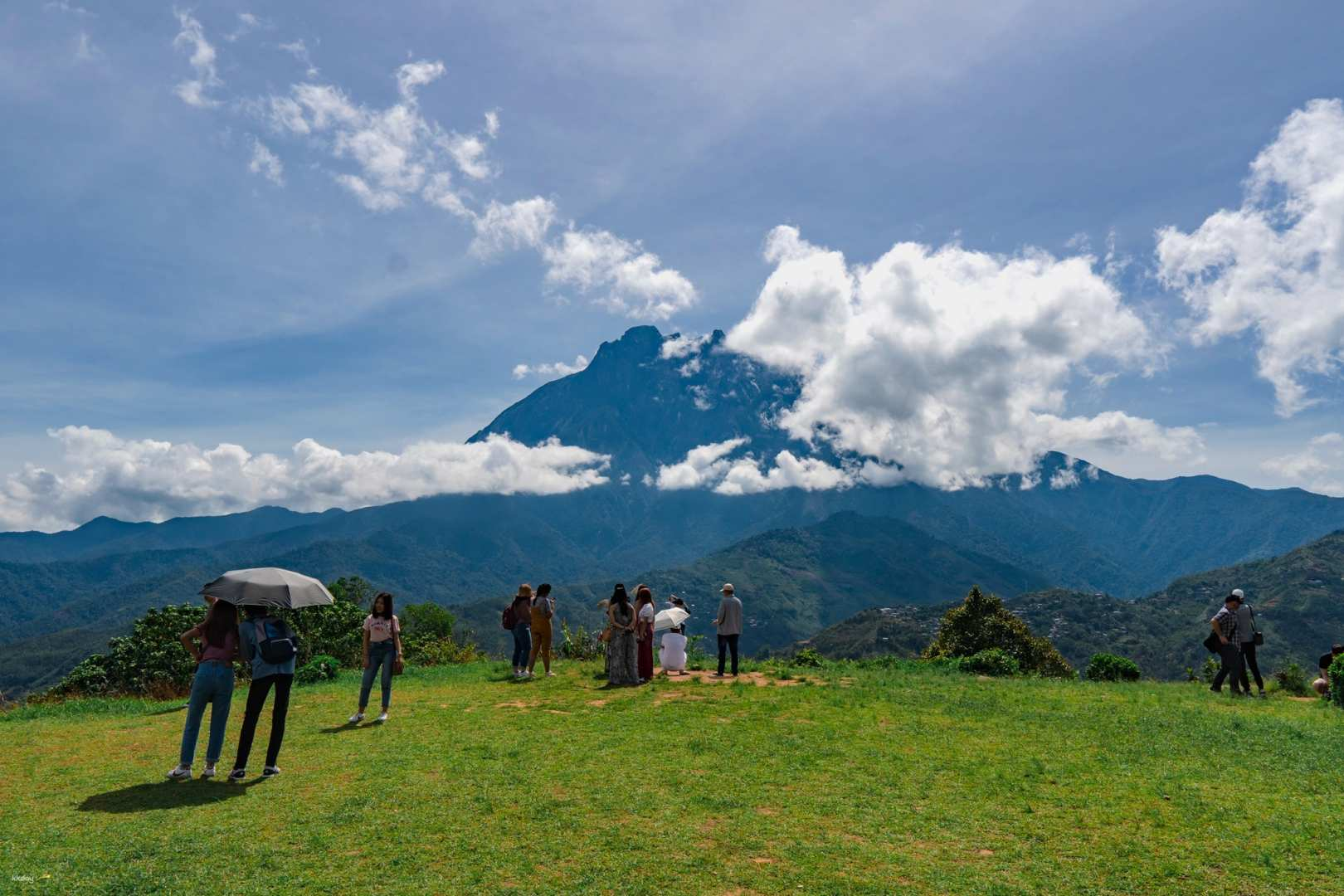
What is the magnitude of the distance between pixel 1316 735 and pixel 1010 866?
9.50m

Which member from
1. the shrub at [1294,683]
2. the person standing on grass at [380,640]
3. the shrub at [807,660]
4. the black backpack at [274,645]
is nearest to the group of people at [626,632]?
the shrub at [807,660]

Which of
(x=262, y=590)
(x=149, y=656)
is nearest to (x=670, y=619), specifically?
(x=262, y=590)

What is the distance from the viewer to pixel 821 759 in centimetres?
1191

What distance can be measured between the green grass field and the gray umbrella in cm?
258

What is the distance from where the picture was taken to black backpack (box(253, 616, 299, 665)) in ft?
35.0

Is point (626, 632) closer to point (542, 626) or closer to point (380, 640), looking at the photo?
point (542, 626)

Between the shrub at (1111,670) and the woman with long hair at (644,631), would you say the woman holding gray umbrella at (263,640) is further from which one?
the shrub at (1111,670)

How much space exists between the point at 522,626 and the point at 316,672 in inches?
262

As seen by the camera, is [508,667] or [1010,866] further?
[508,667]

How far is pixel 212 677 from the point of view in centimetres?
1067

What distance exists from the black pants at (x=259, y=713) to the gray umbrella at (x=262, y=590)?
3.63 feet

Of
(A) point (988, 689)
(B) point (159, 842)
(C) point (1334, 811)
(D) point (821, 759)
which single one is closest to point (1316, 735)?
(C) point (1334, 811)

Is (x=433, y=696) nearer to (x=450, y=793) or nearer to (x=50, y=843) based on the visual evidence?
(x=450, y=793)

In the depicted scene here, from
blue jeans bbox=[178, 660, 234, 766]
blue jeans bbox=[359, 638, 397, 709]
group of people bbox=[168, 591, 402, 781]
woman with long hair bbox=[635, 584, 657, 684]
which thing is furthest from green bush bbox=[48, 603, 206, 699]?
group of people bbox=[168, 591, 402, 781]
